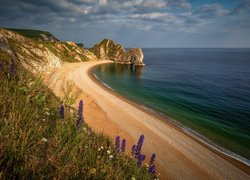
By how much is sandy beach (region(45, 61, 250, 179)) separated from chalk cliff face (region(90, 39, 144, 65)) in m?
84.8

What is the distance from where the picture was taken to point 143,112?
92.0ft

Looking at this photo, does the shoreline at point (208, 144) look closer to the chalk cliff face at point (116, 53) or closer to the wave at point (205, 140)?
the wave at point (205, 140)

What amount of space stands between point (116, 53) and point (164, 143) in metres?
110

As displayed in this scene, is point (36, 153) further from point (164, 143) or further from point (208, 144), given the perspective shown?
point (208, 144)

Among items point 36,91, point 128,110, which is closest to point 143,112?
point 128,110

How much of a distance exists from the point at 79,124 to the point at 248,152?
20087mm

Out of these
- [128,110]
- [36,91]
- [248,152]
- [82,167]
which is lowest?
[248,152]

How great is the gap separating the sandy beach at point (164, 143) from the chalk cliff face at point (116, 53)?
84836 mm

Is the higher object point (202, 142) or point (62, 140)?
point (62, 140)

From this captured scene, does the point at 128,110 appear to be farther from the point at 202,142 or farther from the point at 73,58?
the point at 73,58

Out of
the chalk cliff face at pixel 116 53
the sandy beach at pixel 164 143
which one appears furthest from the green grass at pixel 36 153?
the chalk cliff face at pixel 116 53

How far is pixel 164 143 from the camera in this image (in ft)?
63.4

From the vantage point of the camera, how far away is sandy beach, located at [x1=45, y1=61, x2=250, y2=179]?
1524 cm

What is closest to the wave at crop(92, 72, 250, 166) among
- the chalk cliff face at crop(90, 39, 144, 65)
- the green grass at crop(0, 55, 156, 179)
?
the green grass at crop(0, 55, 156, 179)
